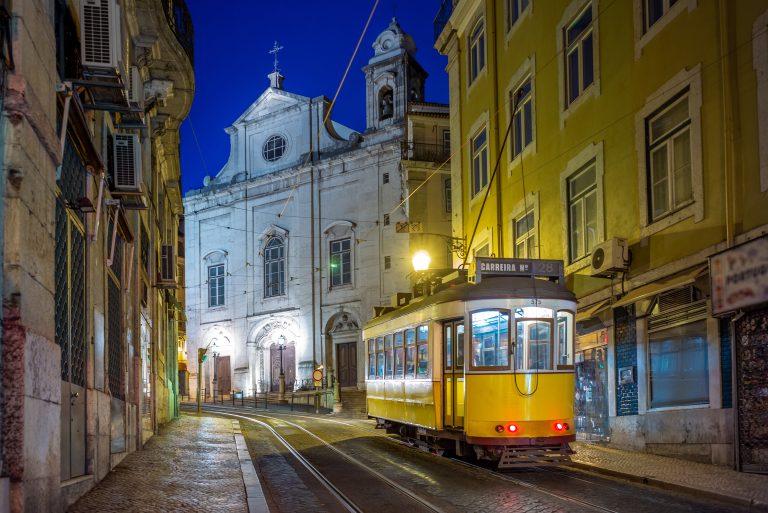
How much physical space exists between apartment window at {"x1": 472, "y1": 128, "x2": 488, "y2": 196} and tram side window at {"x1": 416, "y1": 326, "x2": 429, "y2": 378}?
9.87 m

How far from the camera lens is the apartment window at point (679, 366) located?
537 inches

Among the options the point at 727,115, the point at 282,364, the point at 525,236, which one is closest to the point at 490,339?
the point at 727,115

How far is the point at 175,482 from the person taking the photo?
1152 cm

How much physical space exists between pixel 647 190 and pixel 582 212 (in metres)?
3.09

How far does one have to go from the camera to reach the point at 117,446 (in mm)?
13422

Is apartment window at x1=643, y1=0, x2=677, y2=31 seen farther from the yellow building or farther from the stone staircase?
the stone staircase

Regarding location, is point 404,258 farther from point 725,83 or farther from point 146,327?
point 725,83

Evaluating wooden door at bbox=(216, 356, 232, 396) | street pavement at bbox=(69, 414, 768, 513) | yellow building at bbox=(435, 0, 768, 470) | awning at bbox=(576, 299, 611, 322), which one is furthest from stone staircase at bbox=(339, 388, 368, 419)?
awning at bbox=(576, 299, 611, 322)

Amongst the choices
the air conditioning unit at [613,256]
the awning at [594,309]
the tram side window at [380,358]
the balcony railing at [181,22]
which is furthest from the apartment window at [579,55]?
the balcony railing at [181,22]

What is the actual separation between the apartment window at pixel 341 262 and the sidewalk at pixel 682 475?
1168 inches

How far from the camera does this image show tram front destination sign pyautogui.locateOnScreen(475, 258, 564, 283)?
1362cm

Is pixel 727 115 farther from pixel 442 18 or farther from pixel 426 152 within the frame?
pixel 426 152

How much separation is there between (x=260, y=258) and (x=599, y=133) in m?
33.0

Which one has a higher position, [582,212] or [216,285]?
[216,285]
